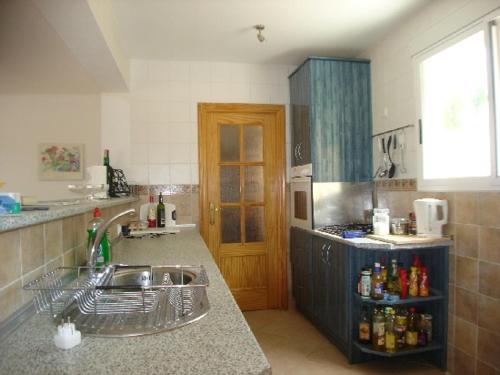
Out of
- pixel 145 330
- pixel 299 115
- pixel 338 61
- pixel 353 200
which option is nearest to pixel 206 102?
pixel 299 115

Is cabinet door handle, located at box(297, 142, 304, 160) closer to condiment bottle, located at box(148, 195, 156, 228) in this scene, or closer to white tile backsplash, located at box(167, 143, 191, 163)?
white tile backsplash, located at box(167, 143, 191, 163)

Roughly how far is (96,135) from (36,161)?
76 centimetres

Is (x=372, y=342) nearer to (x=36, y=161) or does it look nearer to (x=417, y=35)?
(x=417, y=35)

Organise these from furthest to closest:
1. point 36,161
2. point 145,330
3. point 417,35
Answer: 1. point 36,161
2. point 417,35
3. point 145,330

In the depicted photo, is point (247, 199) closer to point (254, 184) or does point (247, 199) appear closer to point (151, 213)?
point (254, 184)

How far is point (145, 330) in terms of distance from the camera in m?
0.81

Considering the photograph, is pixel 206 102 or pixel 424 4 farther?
pixel 206 102

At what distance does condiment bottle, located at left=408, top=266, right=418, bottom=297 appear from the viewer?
2080 millimetres

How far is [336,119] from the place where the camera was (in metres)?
2.78

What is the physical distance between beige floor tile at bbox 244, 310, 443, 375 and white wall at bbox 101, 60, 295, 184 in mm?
1435

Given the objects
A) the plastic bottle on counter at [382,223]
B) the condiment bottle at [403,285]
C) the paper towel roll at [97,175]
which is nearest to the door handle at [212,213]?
the paper towel roll at [97,175]

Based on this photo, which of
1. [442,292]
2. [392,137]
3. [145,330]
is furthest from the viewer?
[392,137]

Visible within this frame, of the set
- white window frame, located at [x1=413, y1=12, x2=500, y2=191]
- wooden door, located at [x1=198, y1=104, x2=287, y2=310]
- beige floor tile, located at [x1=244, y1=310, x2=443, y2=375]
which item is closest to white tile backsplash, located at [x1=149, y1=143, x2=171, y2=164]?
wooden door, located at [x1=198, y1=104, x2=287, y2=310]

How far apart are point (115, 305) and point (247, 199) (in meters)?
2.23
